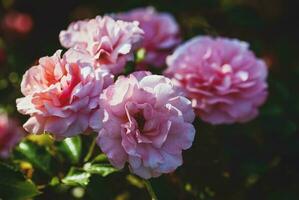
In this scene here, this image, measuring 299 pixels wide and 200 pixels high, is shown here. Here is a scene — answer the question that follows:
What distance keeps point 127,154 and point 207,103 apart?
0.41 meters

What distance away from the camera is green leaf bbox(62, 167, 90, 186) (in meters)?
1.21

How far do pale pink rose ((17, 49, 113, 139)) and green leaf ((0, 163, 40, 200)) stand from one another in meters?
0.12

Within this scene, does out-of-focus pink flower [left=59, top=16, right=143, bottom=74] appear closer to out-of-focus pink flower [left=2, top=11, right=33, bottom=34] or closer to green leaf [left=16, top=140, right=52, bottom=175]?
green leaf [left=16, top=140, right=52, bottom=175]

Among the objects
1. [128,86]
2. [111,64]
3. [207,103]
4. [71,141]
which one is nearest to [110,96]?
[128,86]

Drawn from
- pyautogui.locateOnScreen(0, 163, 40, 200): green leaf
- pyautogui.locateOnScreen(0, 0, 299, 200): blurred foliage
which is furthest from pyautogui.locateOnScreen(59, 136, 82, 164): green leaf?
pyautogui.locateOnScreen(0, 163, 40, 200): green leaf

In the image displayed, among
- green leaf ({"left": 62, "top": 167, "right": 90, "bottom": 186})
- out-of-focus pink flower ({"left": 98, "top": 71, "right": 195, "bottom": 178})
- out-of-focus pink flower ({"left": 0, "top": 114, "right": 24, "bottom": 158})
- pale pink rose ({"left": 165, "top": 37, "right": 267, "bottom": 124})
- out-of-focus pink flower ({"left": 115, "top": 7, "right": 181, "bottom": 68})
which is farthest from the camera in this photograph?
out-of-focus pink flower ({"left": 0, "top": 114, "right": 24, "bottom": 158})

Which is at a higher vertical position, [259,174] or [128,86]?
[128,86]

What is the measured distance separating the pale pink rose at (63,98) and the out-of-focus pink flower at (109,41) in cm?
10

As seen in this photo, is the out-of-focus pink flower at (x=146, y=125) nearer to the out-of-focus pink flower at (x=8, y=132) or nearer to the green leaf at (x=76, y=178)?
the green leaf at (x=76, y=178)

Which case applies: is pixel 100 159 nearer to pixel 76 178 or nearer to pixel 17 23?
pixel 76 178

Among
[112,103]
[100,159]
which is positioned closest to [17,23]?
[100,159]

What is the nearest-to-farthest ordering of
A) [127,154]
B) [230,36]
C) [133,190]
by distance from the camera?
[127,154]
[133,190]
[230,36]

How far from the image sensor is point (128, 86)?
109cm

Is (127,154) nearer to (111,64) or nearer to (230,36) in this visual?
(111,64)
